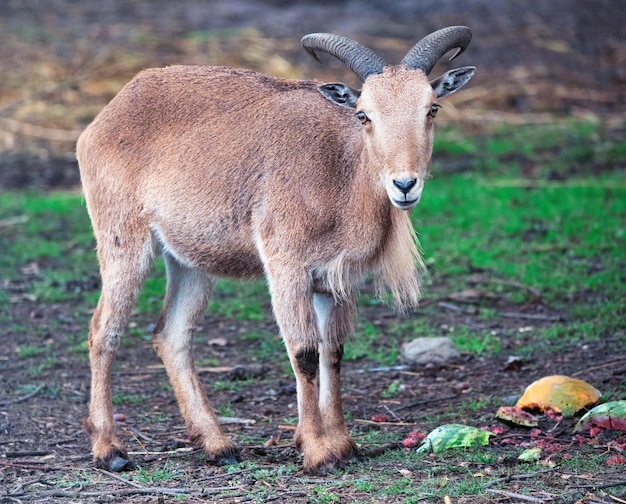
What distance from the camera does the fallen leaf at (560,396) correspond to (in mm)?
6484

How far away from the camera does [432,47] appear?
623cm

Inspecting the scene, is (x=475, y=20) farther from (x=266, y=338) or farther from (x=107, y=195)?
(x=107, y=195)

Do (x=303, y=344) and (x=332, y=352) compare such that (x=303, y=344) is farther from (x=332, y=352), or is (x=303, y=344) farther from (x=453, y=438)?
(x=453, y=438)

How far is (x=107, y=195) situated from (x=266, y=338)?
2327mm

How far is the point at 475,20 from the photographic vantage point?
19031mm

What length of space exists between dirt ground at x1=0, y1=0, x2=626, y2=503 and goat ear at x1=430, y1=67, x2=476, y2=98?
6.85 feet

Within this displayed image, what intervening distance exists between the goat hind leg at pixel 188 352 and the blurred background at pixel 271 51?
6.26 m

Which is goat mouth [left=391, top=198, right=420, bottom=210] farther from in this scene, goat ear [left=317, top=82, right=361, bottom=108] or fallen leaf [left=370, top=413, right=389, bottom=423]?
fallen leaf [left=370, top=413, right=389, bottom=423]

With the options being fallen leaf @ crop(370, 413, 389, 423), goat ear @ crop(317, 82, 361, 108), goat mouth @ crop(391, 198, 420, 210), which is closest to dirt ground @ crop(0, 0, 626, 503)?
fallen leaf @ crop(370, 413, 389, 423)

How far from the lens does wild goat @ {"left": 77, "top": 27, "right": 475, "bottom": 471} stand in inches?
238

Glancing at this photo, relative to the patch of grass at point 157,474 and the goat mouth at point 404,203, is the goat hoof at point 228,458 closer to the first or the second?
the patch of grass at point 157,474

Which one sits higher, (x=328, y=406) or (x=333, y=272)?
(x=333, y=272)

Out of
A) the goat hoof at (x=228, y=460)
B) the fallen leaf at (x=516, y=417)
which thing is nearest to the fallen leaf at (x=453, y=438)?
the fallen leaf at (x=516, y=417)

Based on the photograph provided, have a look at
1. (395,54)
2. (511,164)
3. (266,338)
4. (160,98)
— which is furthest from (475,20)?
(160,98)
